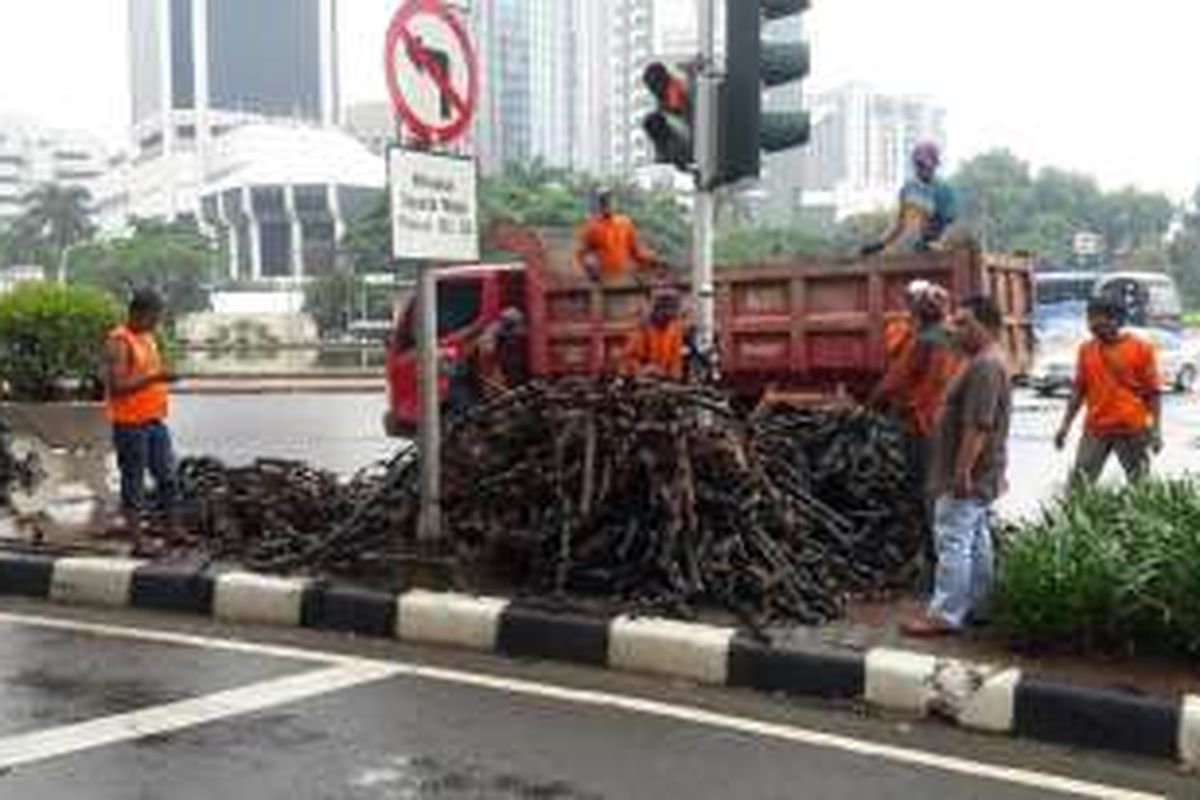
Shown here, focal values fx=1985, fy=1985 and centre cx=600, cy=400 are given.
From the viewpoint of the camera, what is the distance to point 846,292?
47.7 ft

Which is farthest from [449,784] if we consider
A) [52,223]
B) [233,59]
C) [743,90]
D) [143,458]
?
[233,59]

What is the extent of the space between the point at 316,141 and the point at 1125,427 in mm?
111272

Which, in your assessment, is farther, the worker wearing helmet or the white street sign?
the worker wearing helmet

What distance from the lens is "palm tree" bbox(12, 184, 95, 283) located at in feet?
395

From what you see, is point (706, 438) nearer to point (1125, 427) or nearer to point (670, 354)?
point (1125, 427)

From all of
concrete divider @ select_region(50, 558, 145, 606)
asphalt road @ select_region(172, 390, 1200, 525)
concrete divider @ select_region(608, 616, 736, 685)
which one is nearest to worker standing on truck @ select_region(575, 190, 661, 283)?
asphalt road @ select_region(172, 390, 1200, 525)

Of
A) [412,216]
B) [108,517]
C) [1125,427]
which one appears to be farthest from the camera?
[108,517]

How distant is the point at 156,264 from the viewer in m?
99.4

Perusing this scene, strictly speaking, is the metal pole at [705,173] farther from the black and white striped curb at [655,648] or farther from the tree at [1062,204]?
the tree at [1062,204]

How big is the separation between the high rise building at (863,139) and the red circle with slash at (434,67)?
110 m

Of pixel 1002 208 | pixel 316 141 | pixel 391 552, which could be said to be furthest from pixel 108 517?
pixel 316 141

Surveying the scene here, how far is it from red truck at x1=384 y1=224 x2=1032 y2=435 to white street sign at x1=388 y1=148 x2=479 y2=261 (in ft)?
13.8

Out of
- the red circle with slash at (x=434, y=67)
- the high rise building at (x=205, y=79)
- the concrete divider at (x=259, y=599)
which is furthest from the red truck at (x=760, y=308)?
the high rise building at (x=205, y=79)

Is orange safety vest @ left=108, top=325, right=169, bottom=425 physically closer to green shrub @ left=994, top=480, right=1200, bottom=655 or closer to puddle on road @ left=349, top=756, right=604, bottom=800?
puddle on road @ left=349, top=756, right=604, bottom=800
